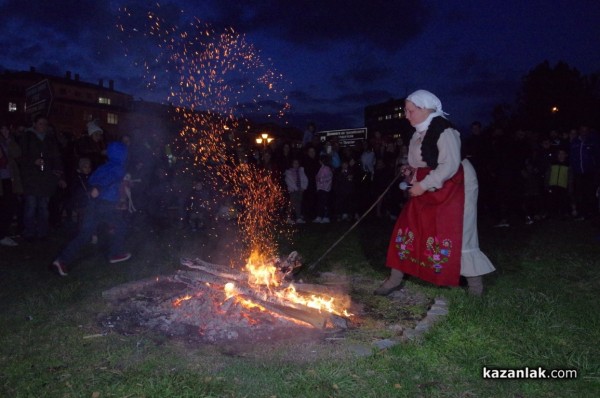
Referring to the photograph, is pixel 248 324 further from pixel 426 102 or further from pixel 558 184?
pixel 558 184

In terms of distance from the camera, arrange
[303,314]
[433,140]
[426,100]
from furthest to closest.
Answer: [426,100], [433,140], [303,314]

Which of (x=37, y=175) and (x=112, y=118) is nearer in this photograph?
(x=37, y=175)

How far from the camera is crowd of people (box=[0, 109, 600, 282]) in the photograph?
30.3ft

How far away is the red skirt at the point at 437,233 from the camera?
4984 mm

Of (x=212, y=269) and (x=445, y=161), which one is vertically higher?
(x=445, y=161)

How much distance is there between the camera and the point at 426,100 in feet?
16.8

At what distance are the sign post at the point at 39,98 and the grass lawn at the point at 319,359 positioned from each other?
558 cm

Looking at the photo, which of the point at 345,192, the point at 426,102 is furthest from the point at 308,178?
the point at 426,102

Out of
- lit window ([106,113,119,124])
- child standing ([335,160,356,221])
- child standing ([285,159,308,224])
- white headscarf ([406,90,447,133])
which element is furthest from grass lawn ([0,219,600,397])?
lit window ([106,113,119,124])

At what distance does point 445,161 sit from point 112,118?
62.5m

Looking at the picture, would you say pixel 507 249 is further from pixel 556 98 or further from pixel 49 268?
pixel 556 98

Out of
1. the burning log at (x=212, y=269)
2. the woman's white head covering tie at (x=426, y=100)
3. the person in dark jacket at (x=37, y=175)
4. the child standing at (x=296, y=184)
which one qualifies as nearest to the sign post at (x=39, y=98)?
the person in dark jacket at (x=37, y=175)

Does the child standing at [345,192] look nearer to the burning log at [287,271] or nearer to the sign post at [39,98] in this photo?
the sign post at [39,98]

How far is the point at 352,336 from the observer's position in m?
4.24
